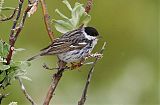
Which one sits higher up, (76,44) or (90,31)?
(90,31)

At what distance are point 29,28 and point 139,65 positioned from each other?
92 cm

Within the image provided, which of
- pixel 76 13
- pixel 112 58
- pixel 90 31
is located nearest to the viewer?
pixel 76 13

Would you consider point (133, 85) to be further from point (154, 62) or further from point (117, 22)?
point (117, 22)

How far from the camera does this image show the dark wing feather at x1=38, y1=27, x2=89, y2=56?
3008 millimetres

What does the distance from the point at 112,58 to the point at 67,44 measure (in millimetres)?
1572

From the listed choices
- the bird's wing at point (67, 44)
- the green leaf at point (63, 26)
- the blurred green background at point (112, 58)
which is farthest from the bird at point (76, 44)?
the green leaf at point (63, 26)

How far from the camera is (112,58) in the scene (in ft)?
15.6

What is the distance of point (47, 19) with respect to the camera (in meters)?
2.00

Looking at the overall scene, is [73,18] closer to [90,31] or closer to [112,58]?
[90,31]

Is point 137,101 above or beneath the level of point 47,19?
beneath

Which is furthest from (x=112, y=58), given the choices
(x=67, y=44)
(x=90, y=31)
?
(x=90, y=31)

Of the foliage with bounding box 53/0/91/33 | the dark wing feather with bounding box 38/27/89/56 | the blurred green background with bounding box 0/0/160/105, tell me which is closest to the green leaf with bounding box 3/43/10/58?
the foliage with bounding box 53/0/91/33

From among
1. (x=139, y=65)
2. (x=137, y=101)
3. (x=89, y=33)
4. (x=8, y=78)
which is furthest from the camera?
(x=139, y=65)

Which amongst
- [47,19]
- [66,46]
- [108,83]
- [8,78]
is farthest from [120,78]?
[8,78]
